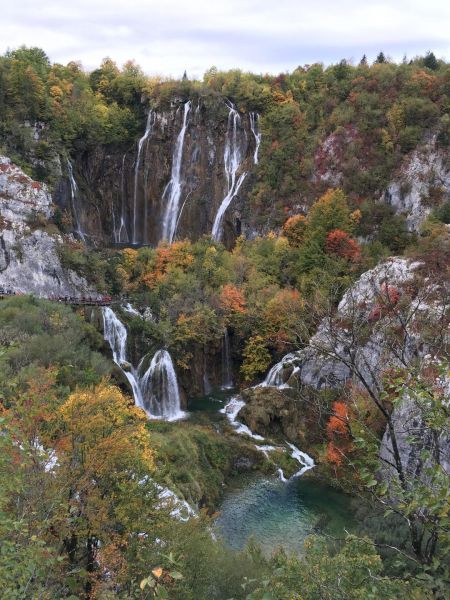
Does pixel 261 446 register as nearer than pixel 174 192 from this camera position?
Yes

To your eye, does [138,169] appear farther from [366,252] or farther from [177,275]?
[366,252]

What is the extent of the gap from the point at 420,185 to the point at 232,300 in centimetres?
2008

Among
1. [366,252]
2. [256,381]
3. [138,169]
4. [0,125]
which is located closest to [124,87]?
[138,169]

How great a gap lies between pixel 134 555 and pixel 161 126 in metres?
46.4

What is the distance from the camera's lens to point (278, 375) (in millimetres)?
31891

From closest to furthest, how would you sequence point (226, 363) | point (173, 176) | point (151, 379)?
1. point (151, 379)
2. point (226, 363)
3. point (173, 176)

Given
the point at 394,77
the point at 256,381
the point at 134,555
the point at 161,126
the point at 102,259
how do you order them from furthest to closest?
the point at 161,126 → the point at 394,77 → the point at 102,259 → the point at 256,381 → the point at 134,555

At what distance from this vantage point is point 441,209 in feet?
119

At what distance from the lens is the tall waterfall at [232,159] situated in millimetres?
47500

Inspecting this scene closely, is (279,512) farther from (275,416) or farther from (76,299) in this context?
(76,299)

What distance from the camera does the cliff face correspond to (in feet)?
157

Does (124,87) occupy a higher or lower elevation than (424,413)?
higher

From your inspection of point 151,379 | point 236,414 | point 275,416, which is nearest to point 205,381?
point 151,379

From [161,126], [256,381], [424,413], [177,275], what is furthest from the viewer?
[161,126]
